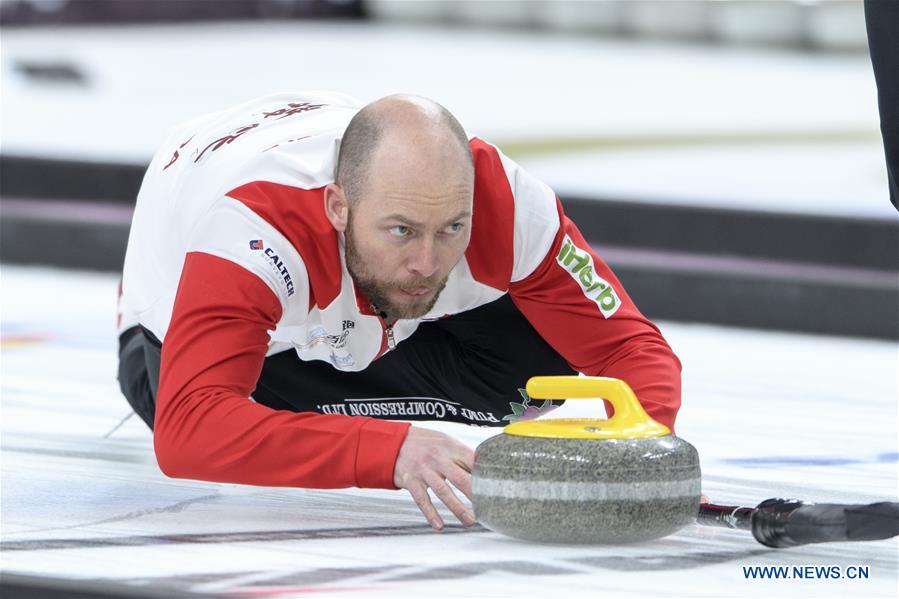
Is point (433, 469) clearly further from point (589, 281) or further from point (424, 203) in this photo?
point (589, 281)

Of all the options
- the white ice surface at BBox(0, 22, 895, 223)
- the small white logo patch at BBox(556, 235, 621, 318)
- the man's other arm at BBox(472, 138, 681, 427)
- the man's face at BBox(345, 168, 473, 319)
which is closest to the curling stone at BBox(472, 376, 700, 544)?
the man's face at BBox(345, 168, 473, 319)

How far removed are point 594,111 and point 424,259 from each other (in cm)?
555

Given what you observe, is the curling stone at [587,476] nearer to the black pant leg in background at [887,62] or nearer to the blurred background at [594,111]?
→ the black pant leg in background at [887,62]

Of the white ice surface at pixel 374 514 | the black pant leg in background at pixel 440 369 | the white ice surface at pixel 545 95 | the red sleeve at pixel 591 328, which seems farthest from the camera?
the white ice surface at pixel 545 95

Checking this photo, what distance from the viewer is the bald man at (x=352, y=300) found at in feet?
6.32

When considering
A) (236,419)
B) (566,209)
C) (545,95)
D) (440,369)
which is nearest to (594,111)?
(545,95)

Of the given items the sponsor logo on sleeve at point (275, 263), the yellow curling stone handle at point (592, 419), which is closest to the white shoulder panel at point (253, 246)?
the sponsor logo on sleeve at point (275, 263)

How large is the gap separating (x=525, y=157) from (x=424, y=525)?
429 cm

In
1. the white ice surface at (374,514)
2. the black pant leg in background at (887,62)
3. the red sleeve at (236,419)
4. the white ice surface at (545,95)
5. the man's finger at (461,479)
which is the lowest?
the white ice surface at (374,514)

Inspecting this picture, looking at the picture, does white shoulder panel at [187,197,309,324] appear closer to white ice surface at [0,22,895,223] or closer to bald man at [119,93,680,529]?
bald man at [119,93,680,529]

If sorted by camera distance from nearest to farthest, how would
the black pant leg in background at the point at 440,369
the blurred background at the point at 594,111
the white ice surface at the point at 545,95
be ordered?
the black pant leg in background at the point at 440,369 < the blurred background at the point at 594,111 < the white ice surface at the point at 545,95

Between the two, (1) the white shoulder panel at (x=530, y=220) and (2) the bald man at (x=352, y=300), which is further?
(1) the white shoulder panel at (x=530, y=220)

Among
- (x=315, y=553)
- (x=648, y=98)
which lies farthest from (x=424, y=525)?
(x=648, y=98)

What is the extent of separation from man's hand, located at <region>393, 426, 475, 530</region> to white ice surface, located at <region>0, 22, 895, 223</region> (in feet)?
10.5
